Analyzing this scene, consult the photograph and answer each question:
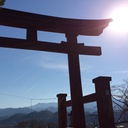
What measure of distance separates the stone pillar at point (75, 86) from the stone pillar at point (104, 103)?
0.64 metres

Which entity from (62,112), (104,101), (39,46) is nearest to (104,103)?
(104,101)

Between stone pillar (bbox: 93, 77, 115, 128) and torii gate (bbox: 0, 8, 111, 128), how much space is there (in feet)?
2.18

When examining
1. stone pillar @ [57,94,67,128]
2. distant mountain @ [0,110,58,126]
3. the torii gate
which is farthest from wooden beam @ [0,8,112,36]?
distant mountain @ [0,110,58,126]

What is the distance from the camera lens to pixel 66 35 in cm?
451

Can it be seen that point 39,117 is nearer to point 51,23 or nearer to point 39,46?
point 39,46

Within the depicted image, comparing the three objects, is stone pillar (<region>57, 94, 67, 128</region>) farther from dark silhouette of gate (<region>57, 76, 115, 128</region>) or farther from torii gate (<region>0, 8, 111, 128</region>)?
dark silhouette of gate (<region>57, 76, 115, 128</region>)

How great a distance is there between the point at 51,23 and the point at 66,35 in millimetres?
475

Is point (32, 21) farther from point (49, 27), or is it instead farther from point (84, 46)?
point (84, 46)

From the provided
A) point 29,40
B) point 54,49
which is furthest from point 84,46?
point 29,40

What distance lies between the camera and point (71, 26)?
4461 mm

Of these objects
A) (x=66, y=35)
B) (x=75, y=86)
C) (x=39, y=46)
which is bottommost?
(x=75, y=86)

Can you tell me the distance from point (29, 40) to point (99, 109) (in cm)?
222

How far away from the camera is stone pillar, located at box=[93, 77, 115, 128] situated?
322cm

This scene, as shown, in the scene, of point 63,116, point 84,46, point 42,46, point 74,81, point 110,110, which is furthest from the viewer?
point 63,116
